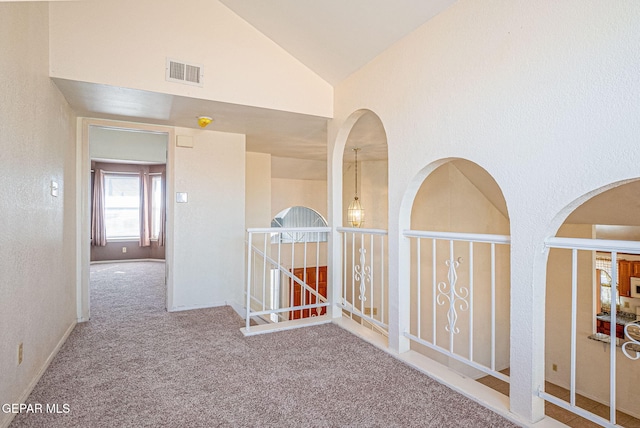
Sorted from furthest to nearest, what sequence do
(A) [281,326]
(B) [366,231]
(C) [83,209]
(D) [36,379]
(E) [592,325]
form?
(E) [592,325]
(C) [83,209]
(A) [281,326]
(B) [366,231]
(D) [36,379]

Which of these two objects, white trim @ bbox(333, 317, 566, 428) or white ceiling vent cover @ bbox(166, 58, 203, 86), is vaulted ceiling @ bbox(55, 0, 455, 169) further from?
white trim @ bbox(333, 317, 566, 428)

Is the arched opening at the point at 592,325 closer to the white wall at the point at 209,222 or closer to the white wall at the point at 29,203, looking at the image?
the white wall at the point at 209,222

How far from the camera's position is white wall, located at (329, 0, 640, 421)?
1337 mm

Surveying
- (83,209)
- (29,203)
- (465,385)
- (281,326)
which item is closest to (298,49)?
(29,203)

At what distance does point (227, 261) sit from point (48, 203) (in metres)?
1.99

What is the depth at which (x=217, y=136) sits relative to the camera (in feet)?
13.2

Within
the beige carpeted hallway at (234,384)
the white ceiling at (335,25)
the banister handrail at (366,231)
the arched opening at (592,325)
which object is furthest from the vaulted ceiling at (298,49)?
the arched opening at (592,325)

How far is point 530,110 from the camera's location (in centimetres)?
162

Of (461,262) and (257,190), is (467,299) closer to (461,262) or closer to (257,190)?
(461,262)

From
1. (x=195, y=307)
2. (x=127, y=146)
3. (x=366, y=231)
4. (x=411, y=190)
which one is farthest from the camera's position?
(x=127, y=146)

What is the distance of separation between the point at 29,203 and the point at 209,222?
6.64ft

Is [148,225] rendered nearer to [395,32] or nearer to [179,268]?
[179,268]

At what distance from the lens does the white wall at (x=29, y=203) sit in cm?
167

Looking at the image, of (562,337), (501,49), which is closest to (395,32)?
(501,49)
